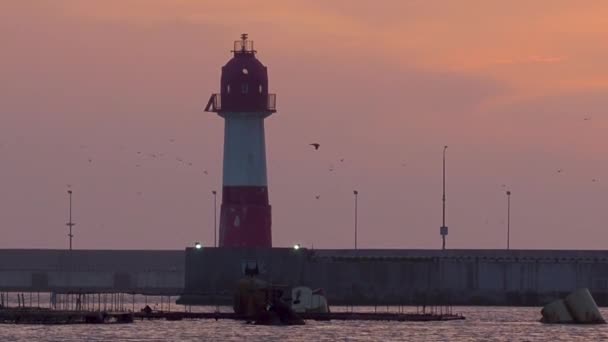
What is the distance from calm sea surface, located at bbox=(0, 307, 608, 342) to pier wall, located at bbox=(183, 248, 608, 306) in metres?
18.0

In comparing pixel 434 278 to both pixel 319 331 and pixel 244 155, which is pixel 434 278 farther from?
pixel 319 331

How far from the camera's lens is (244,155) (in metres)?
182

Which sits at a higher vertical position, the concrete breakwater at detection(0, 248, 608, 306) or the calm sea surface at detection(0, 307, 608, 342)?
the concrete breakwater at detection(0, 248, 608, 306)

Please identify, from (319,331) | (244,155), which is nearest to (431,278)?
(244,155)

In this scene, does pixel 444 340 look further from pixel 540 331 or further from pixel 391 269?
pixel 391 269

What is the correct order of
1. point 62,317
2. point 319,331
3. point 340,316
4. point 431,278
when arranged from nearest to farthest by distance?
point 319,331 → point 62,317 → point 340,316 → point 431,278

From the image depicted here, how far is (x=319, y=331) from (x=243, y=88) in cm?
3108

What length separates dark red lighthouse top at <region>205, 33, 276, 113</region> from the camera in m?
184

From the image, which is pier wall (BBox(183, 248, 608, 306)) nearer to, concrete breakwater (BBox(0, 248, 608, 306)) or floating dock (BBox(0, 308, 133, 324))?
concrete breakwater (BBox(0, 248, 608, 306))

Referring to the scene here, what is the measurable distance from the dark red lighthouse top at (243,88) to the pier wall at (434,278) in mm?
10582

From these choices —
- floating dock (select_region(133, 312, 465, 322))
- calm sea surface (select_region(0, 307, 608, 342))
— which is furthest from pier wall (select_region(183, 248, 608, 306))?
calm sea surface (select_region(0, 307, 608, 342))

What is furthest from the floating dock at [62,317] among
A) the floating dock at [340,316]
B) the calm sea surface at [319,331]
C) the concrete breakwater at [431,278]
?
the concrete breakwater at [431,278]

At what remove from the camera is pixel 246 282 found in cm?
16950

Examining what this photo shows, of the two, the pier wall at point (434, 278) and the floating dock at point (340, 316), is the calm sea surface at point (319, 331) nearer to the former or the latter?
the floating dock at point (340, 316)
